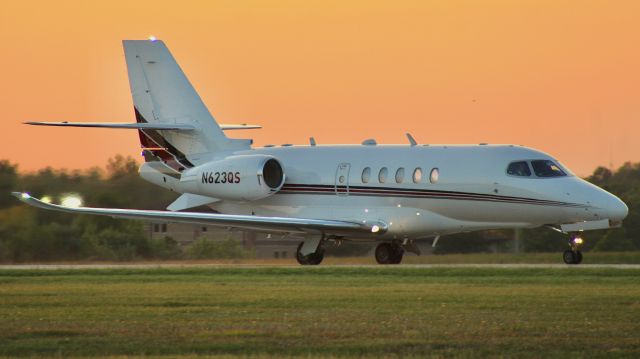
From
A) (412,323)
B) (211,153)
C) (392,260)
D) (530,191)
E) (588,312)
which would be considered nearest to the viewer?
(412,323)

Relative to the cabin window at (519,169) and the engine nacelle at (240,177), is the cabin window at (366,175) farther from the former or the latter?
the cabin window at (519,169)

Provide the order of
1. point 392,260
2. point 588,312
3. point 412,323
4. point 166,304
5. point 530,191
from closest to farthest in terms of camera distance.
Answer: point 412,323, point 588,312, point 166,304, point 530,191, point 392,260

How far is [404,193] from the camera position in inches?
1254

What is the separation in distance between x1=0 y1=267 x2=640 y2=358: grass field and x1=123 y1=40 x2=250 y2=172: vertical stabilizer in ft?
31.7

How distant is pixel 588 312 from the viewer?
712 inches

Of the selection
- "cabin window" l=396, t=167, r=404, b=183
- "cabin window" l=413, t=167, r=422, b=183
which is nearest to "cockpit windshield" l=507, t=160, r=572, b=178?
"cabin window" l=413, t=167, r=422, b=183

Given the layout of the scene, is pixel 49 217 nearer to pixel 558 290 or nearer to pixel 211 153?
pixel 211 153

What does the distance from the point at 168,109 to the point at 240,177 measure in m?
4.04

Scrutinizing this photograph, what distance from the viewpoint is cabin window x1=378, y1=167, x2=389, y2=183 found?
106ft

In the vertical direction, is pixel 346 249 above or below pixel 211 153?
below

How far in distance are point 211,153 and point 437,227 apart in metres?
7.84

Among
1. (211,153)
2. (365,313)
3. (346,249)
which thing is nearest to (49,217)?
(211,153)

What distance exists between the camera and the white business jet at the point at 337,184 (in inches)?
1191

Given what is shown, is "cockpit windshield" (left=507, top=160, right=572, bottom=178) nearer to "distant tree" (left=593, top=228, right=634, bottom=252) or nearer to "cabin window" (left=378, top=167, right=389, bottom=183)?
"cabin window" (left=378, top=167, right=389, bottom=183)
